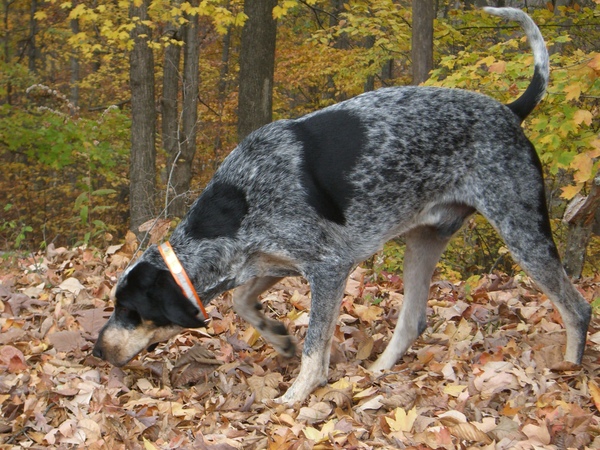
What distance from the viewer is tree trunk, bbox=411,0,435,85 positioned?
9570mm

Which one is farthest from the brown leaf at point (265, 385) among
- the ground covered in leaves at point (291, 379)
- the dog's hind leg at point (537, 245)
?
the dog's hind leg at point (537, 245)

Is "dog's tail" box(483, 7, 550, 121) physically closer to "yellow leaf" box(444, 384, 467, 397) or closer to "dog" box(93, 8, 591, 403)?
"dog" box(93, 8, 591, 403)

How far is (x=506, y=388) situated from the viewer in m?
4.46

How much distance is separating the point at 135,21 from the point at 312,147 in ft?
30.1

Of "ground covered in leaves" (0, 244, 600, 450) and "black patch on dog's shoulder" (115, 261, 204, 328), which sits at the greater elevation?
"black patch on dog's shoulder" (115, 261, 204, 328)

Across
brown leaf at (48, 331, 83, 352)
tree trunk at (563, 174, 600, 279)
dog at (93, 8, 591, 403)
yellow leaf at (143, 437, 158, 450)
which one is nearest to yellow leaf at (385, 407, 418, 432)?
dog at (93, 8, 591, 403)

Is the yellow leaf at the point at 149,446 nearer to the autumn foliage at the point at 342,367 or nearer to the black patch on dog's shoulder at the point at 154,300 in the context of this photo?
the autumn foliage at the point at 342,367

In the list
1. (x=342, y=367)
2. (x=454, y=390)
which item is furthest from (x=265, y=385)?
(x=454, y=390)

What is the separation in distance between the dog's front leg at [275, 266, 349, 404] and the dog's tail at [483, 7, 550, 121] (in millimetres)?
1713

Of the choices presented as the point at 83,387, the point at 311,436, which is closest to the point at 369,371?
the point at 311,436

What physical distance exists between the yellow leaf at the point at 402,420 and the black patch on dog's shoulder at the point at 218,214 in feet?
4.90

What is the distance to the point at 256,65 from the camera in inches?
448

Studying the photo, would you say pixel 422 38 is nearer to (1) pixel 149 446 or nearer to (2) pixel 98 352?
(2) pixel 98 352

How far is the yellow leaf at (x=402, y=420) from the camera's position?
3963mm
